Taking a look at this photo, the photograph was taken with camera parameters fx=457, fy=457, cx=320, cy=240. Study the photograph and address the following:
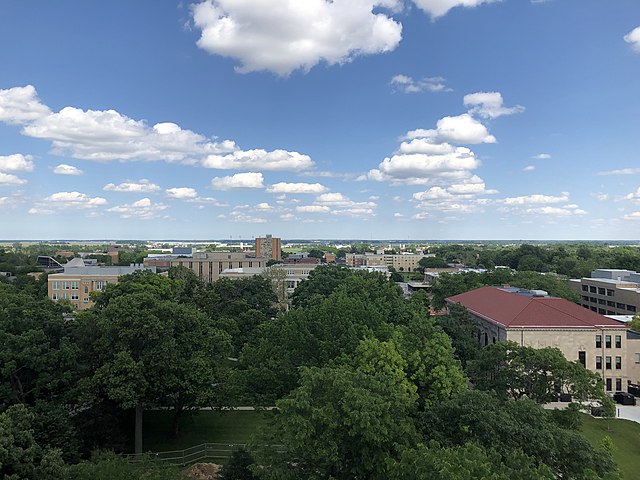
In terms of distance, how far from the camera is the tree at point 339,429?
15.4 meters

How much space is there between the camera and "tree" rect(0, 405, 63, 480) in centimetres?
1622

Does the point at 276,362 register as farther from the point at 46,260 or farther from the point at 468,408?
the point at 46,260

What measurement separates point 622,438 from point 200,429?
30.1 m

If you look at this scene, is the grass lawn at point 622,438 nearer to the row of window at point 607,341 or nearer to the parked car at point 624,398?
the parked car at point 624,398

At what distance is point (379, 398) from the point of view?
16.5 m

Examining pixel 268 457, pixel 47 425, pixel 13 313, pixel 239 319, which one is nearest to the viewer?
pixel 268 457

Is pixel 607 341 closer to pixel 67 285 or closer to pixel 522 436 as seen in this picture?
pixel 522 436

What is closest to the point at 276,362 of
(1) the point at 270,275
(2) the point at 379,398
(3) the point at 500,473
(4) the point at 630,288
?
(2) the point at 379,398

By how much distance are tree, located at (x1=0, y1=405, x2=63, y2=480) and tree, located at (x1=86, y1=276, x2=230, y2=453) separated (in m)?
7.47

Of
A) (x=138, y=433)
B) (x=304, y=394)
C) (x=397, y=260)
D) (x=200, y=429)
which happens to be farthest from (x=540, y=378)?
(x=397, y=260)

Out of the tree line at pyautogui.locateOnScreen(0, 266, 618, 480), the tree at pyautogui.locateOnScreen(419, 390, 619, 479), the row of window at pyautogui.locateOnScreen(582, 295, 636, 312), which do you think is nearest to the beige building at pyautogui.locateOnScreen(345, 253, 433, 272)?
the row of window at pyautogui.locateOnScreen(582, 295, 636, 312)

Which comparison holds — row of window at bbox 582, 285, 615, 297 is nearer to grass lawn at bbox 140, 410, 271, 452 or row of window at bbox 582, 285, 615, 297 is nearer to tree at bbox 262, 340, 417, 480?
grass lawn at bbox 140, 410, 271, 452

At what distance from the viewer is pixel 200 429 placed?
3203cm

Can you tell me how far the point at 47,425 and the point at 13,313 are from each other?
910cm
